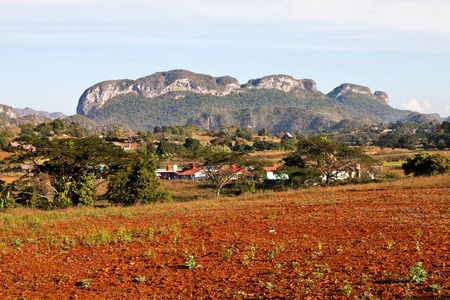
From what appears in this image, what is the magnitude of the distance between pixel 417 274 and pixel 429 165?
47.4 meters

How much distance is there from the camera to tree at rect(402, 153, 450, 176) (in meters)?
50.1

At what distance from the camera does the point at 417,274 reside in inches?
364

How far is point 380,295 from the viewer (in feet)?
27.9

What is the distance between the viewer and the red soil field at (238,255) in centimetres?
929

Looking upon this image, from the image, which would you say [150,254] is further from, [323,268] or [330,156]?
[330,156]

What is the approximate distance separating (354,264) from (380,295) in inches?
84.8

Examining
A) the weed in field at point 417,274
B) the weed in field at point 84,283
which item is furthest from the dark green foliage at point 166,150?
the weed in field at point 417,274

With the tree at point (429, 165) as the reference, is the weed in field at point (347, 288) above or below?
below

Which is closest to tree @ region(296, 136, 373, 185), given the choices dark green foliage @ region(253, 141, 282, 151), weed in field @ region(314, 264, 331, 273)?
weed in field @ region(314, 264, 331, 273)

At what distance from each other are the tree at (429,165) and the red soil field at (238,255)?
107 ft

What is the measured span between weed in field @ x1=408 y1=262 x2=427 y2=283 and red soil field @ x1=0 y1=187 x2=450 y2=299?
0.12 metres

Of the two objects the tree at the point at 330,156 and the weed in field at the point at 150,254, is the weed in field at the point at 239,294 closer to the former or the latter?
the weed in field at the point at 150,254

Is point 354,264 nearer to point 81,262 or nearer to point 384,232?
point 384,232

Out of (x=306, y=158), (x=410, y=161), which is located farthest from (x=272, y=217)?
(x=410, y=161)
